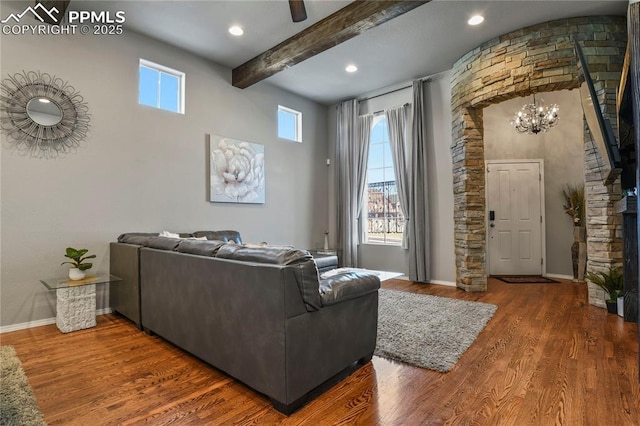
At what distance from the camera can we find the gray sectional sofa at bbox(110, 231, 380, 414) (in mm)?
1675

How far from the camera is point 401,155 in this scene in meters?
5.41

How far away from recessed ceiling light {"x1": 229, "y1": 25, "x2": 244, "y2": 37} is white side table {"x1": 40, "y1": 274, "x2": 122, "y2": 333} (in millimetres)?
3101

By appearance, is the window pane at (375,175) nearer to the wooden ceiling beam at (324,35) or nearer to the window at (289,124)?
the window at (289,124)

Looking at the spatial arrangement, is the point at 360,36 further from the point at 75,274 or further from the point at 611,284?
the point at 75,274

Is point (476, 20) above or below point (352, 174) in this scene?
above

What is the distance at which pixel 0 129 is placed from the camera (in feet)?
9.88

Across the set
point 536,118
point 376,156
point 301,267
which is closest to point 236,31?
point 376,156

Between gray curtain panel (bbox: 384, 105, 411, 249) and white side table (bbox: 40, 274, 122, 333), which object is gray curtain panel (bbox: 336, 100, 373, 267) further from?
white side table (bbox: 40, 274, 122, 333)

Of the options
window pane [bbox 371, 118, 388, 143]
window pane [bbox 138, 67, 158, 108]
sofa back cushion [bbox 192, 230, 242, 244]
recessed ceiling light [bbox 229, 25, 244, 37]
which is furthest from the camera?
window pane [bbox 371, 118, 388, 143]

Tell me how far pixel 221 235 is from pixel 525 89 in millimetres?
4361

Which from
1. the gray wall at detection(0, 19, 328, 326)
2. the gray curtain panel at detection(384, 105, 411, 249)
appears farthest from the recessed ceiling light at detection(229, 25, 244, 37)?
the gray curtain panel at detection(384, 105, 411, 249)

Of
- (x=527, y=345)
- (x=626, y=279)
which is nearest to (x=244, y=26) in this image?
(x=527, y=345)

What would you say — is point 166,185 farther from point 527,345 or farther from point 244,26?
point 527,345

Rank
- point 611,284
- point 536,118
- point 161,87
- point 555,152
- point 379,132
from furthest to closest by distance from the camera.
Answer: point 379,132
point 555,152
point 536,118
point 161,87
point 611,284
